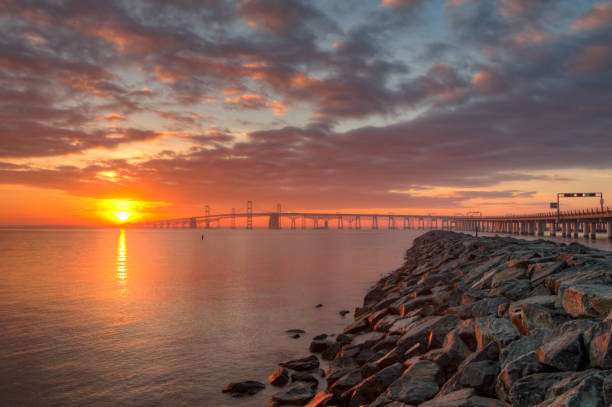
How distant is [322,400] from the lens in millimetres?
7637

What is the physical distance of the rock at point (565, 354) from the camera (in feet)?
17.5

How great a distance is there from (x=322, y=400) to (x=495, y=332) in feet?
11.3

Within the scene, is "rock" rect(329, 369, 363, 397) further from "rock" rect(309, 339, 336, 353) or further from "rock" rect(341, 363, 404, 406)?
"rock" rect(309, 339, 336, 353)

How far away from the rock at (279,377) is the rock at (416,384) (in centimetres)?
347

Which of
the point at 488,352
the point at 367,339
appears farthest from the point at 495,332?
the point at 367,339

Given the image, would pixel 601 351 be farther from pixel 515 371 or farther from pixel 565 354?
pixel 515 371

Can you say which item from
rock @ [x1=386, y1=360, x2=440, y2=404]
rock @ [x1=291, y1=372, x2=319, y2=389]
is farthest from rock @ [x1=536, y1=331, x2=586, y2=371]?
rock @ [x1=291, y1=372, x2=319, y2=389]

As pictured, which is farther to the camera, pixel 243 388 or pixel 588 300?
pixel 243 388

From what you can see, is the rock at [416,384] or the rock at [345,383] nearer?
the rock at [416,384]

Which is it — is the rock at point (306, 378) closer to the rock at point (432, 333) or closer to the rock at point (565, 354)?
the rock at point (432, 333)

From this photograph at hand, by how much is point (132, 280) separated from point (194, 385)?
22125mm

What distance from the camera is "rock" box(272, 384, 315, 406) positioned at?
27.2 feet

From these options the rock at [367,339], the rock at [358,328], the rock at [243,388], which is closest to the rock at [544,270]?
the rock at [367,339]

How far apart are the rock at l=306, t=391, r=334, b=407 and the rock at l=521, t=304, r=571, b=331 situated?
3.86 m
